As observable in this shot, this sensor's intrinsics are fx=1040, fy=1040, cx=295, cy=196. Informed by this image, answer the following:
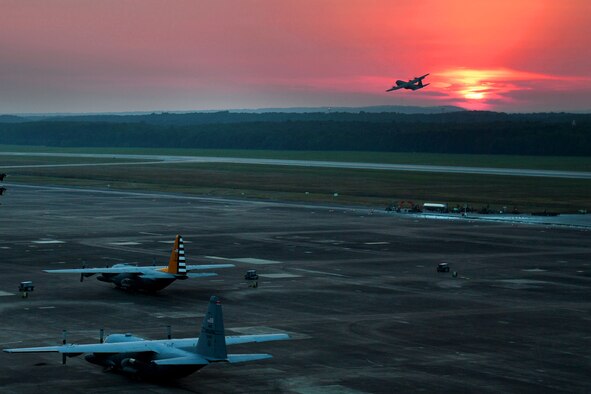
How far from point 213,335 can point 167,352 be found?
11.1ft

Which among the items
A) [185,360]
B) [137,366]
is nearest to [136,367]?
[137,366]

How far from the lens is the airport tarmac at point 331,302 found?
50.6 m

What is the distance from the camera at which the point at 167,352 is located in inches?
1887

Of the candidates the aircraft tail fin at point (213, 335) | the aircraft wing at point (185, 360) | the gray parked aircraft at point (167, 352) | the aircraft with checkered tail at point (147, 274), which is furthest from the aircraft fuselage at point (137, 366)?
the aircraft with checkered tail at point (147, 274)

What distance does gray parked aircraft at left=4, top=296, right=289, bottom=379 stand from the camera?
4581 cm

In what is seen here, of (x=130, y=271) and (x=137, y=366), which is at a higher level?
(x=130, y=271)

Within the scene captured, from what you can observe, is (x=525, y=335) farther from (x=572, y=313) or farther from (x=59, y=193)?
(x=59, y=193)

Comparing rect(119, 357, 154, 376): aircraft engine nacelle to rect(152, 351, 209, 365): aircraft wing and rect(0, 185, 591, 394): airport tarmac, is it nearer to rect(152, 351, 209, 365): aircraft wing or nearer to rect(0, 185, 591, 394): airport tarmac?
rect(0, 185, 591, 394): airport tarmac

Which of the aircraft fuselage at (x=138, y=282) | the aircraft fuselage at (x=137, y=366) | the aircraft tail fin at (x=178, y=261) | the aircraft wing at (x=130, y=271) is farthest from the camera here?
the aircraft fuselage at (x=138, y=282)

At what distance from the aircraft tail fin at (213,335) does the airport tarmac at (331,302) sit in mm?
2246

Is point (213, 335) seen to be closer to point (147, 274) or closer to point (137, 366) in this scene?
point (137, 366)

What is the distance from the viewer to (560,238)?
382 feet

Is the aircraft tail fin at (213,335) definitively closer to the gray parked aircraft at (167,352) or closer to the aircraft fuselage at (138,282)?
the gray parked aircraft at (167,352)

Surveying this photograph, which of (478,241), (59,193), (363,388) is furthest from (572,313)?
(59,193)
